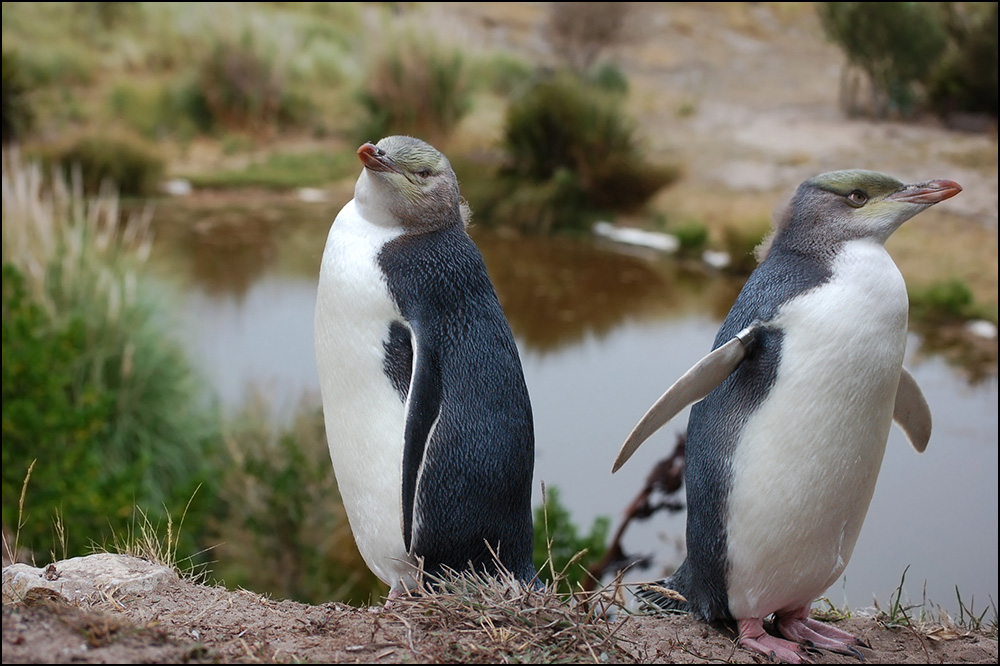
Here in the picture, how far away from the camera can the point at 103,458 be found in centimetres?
389

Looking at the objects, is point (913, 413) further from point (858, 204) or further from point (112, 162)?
point (112, 162)

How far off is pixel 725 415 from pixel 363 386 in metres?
0.64

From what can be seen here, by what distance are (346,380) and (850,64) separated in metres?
5.53

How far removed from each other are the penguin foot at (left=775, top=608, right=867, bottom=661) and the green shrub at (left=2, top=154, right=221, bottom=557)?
6.61 feet

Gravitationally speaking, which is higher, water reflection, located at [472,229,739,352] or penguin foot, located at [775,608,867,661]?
penguin foot, located at [775,608,867,661]

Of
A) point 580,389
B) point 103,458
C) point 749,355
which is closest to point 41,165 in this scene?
point 103,458

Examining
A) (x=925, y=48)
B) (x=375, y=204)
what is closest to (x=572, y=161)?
(x=925, y=48)

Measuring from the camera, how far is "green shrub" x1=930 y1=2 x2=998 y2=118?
551 centimetres

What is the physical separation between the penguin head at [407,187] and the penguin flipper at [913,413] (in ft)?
3.13

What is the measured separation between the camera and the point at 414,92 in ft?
25.2

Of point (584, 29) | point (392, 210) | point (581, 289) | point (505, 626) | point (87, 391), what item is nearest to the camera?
point (505, 626)

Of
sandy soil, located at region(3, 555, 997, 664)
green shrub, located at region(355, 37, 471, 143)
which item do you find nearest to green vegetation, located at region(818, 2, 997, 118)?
green shrub, located at region(355, 37, 471, 143)

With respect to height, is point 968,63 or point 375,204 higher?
point 968,63

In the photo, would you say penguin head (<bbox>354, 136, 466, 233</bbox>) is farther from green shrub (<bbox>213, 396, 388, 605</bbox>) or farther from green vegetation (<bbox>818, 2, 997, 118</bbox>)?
green vegetation (<bbox>818, 2, 997, 118</bbox>)
